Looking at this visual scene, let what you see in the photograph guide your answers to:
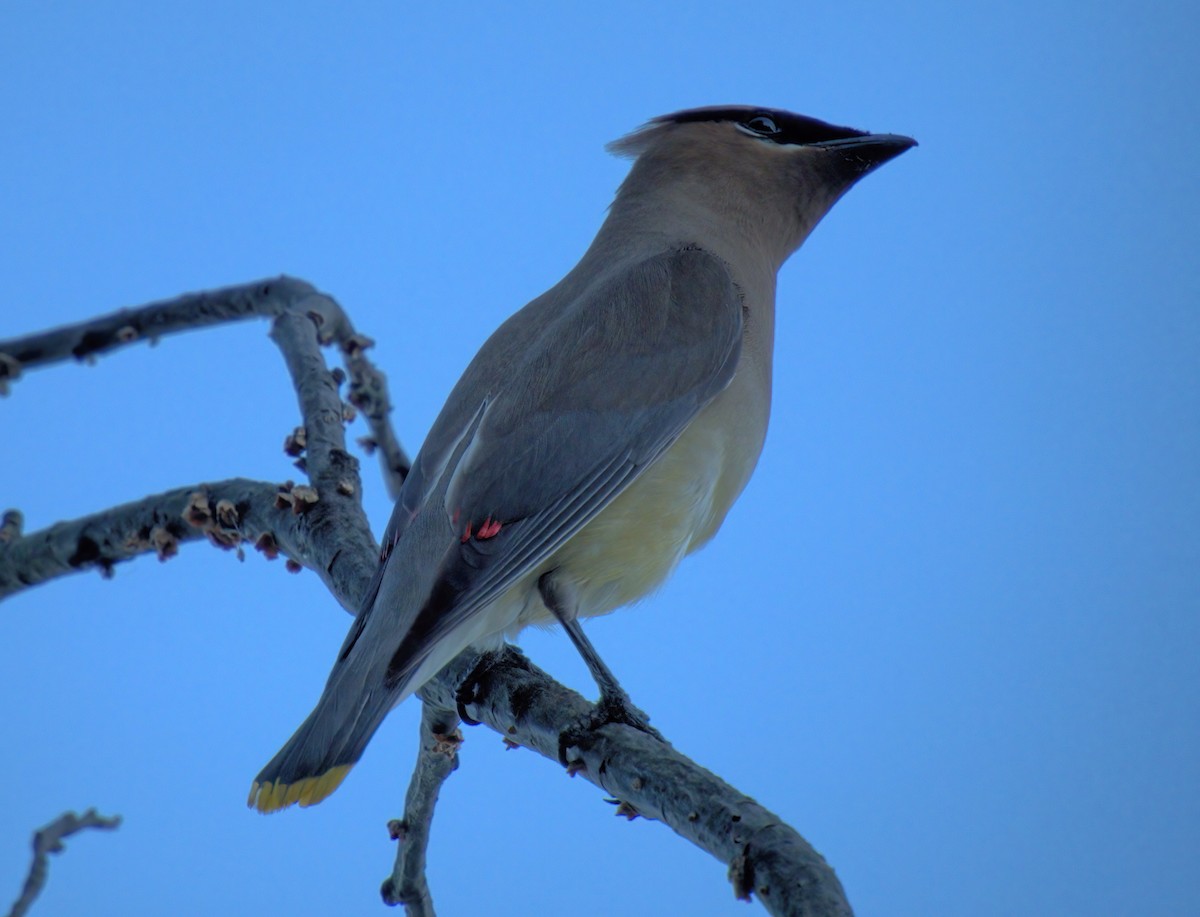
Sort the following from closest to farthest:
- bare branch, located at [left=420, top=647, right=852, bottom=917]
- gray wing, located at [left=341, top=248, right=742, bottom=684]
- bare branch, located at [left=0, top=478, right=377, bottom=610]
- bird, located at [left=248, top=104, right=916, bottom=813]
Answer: bare branch, located at [left=420, top=647, right=852, bottom=917] → bird, located at [left=248, top=104, right=916, bottom=813] → gray wing, located at [left=341, top=248, right=742, bottom=684] → bare branch, located at [left=0, top=478, right=377, bottom=610]

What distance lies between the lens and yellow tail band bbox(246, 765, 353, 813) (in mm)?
2117

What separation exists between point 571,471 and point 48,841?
104 cm

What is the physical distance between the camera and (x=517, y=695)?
235cm

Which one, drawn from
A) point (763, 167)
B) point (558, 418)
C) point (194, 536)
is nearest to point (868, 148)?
point (763, 167)

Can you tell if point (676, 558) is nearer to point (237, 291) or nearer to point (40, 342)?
point (237, 291)

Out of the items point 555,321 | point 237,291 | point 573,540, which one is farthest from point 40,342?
point 573,540

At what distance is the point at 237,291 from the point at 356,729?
154cm

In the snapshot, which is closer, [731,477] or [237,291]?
[731,477]

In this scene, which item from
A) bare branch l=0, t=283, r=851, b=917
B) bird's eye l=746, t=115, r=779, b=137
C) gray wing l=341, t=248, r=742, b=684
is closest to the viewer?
bare branch l=0, t=283, r=851, b=917

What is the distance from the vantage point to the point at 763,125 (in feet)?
11.4

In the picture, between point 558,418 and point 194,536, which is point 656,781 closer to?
point 558,418

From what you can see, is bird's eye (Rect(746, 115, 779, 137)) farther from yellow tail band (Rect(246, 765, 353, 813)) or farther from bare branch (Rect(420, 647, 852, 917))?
yellow tail band (Rect(246, 765, 353, 813))

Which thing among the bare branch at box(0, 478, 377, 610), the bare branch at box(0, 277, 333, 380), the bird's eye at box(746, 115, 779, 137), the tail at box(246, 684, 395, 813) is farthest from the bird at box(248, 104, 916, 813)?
the bare branch at box(0, 277, 333, 380)

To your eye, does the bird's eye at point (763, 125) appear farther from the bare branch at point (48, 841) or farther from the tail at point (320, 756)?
the bare branch at point (48, 841)
